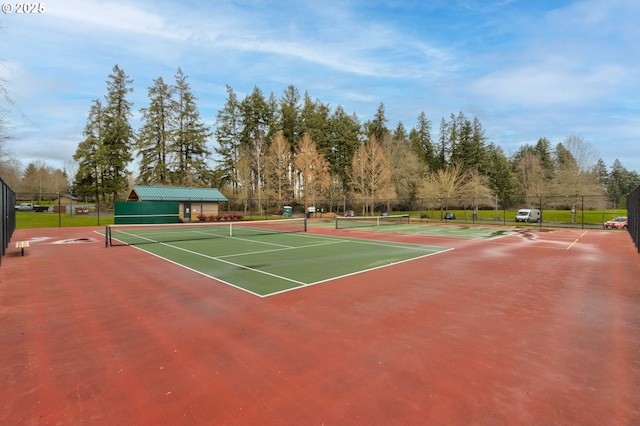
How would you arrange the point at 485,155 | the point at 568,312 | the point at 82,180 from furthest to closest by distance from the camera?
the point at 485,155
the point at 82,180
the point at 568,312

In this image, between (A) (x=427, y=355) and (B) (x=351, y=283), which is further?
(B) (x=351, y=283)

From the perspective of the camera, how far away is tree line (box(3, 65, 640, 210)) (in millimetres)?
44031

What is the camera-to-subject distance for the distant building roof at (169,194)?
32906mm

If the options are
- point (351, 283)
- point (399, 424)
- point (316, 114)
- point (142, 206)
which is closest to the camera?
point (399, 424)

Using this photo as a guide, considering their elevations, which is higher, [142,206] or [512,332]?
[142,206]

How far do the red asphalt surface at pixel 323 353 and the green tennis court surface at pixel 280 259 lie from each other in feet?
2.96

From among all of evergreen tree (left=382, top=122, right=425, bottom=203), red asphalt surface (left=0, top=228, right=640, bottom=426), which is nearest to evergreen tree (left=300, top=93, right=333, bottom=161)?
evergreen tree (left=382, top=122, right=425, bottom=203)

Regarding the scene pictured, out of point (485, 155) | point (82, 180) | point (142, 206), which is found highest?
point (485, 155)

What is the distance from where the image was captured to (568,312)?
618cm

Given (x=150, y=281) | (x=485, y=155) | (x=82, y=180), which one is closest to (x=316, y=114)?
(x=485, y=155)

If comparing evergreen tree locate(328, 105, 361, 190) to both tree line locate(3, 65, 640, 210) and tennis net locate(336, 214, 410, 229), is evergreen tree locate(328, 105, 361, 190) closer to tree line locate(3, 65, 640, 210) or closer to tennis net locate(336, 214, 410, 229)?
tree line locate(3, 65, 640, 210)

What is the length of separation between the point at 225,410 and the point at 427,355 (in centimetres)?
277

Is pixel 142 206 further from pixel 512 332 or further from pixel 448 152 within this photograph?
pixel 448 152

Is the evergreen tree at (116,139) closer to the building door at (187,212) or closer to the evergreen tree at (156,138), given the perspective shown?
the evergreen tree at (156,138)
